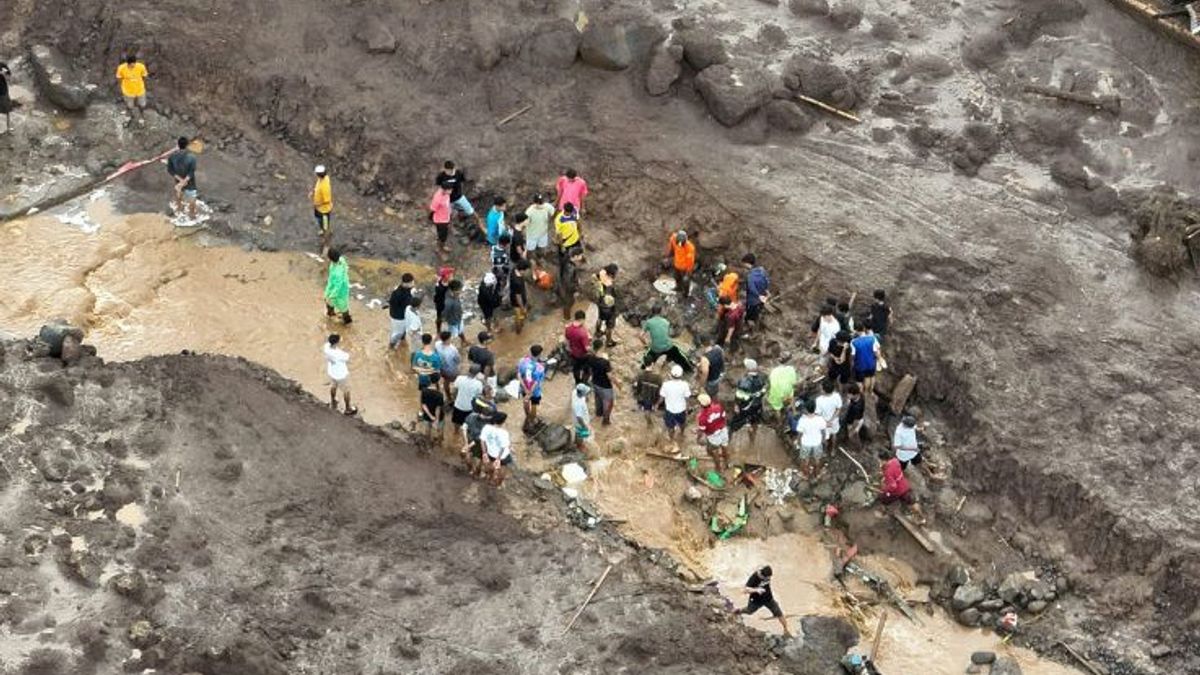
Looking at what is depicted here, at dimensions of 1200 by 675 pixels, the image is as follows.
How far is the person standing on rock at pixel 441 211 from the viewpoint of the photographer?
20312 mm

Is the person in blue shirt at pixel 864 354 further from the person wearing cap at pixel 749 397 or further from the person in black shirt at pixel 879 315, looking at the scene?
the person wearing cap at pixel 749 397

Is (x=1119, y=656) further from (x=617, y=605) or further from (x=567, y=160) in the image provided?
(x=567, y=160)

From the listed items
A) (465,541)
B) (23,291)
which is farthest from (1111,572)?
(23,291)

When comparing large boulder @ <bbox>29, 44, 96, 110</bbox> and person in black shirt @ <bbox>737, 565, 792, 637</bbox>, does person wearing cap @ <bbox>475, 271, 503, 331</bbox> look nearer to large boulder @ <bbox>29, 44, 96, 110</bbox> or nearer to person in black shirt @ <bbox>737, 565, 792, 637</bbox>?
person in black shirt @ <bbox>737, 565, 792, 637</bbox>

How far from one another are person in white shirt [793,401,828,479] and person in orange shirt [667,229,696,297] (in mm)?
2932

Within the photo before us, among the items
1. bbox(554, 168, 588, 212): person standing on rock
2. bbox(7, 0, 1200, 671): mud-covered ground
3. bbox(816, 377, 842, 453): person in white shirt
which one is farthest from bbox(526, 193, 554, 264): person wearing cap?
bbox(816, 377, 842, 453): person in white shirt

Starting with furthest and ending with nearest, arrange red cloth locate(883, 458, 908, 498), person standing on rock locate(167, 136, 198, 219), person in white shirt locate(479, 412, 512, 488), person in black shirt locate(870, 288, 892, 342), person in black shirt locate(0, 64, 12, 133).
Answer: person in black shirt locate(0, 64, 12, 133) → person standing on rock locate(167, 136, 198, 219) → person in black shirt locate(870, 288, 892, 342) → red cloth locate(883, 458, 908, 498) → person in white shirt locate(479, 412, 512, 488)

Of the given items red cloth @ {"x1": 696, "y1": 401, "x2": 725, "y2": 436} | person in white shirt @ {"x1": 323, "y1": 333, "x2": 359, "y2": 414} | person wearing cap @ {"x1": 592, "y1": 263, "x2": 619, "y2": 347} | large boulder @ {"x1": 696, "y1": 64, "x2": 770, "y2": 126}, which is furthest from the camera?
large boulder @ {"x1": 696, "y1": 64, "x2": 770, "y2": 126}

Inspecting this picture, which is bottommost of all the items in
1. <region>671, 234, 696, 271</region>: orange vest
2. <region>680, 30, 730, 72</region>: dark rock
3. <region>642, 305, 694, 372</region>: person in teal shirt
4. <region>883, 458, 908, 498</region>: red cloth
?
<region>883, 458, 908, 498</region>: red cloth

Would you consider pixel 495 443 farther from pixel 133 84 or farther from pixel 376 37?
pixel 133 84

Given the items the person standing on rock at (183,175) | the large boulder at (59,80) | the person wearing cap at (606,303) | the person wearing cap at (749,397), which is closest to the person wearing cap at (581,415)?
the person wearing cap at (606,303)

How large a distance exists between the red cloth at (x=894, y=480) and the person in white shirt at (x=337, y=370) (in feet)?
23.1

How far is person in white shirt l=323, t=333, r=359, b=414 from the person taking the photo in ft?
57.7

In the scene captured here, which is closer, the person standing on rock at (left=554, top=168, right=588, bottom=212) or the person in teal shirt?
the person in teal shirt
